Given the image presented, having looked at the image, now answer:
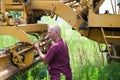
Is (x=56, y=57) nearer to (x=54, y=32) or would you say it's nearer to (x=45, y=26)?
(x=54, y=32)

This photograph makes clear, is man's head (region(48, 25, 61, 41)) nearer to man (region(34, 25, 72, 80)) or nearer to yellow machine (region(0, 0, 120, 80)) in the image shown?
man (region(34, 25, 72, 80))

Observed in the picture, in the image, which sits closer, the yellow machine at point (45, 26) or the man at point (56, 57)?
the man at point (56, 57)

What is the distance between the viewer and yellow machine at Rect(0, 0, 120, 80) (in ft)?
22.9

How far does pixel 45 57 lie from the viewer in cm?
550

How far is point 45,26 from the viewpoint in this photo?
8.06 metres

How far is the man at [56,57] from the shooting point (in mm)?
5450

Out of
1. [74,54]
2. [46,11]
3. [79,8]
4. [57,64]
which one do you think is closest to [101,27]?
[79,8]

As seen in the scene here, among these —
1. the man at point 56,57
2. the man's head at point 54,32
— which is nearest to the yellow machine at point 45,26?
the man at point 56,57

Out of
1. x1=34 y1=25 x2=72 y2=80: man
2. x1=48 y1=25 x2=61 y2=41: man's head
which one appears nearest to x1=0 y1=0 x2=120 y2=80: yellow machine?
x1=34 y1=25 x2=72 y2=80: man

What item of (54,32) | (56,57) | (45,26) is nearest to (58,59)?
(56,57)

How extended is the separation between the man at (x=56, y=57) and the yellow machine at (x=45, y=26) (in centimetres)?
124

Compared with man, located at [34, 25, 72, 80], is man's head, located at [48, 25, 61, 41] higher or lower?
higher

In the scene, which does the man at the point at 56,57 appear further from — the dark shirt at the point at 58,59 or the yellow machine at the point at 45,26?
the yellow machine at the point at 45,26

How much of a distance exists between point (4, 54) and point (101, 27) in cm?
185
